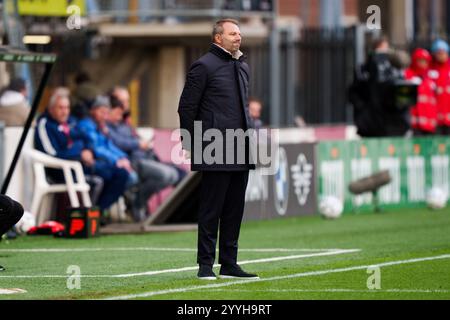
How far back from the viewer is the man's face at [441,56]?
25.9m

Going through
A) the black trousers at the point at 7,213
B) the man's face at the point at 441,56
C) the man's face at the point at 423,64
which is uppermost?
the man's face at the point at 441,56

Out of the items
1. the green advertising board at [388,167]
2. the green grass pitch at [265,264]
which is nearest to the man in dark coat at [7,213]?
the green grass pitch at [265,264]

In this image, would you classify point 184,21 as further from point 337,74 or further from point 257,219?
point 257,219

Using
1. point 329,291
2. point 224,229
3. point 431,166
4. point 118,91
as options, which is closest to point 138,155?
point 118,91

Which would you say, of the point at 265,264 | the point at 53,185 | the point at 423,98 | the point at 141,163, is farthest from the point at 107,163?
the point at 423,98

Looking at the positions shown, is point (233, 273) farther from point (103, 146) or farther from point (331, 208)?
point (331, 208)

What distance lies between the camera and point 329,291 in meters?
12.3

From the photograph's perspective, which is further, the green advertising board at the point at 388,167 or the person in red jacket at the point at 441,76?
the person in red jacket at the point at 441,76

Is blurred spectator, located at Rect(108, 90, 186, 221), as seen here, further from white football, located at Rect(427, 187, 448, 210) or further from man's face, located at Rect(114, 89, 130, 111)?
white football, located at Rect(427, 187, 448, 210)

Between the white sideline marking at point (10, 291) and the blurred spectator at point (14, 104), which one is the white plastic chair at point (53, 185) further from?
the white sideline marking at point (10, 291)

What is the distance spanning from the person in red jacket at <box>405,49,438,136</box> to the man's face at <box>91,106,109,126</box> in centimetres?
683

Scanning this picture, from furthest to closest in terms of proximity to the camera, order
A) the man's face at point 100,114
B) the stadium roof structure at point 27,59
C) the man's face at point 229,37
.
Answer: the man's face at point 100,114, the stadium roof structure at point 27,59, the man's face at point 229,37

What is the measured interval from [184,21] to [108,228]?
33.9 feet

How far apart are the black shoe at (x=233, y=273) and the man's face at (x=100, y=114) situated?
24.7 ft
